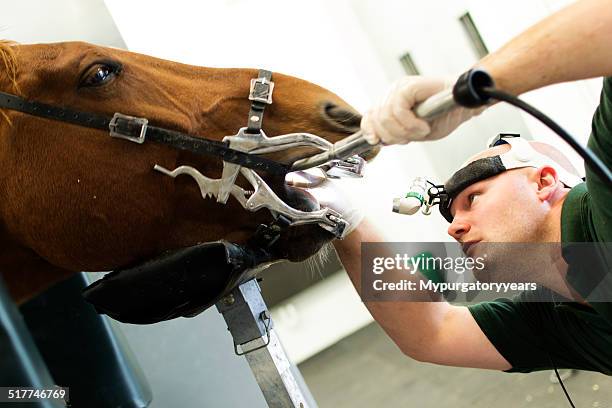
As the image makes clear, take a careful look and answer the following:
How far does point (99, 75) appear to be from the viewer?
0.96m

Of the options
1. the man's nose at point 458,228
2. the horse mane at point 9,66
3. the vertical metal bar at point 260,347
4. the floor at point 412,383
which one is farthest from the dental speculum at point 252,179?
the floor at point 412,383

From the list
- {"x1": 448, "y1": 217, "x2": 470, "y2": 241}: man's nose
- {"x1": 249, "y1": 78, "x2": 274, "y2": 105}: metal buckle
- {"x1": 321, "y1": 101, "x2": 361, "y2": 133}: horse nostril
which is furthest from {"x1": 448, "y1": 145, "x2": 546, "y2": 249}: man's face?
{"x1": 249, "y1": 78, "x2": 274, "y2": 105}: metal buckle

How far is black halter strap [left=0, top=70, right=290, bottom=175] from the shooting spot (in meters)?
0.94

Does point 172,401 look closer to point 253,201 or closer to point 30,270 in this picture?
point 30,270

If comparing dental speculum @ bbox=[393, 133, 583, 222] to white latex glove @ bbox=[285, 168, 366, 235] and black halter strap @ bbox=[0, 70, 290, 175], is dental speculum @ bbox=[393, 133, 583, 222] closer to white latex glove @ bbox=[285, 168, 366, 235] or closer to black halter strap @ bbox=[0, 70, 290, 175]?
white latex glove @ bbox=[285, 168, 366, 235]

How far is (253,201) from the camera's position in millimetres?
945

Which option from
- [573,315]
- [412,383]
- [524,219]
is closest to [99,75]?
[524,219]

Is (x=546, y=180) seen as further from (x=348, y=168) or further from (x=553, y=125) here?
(x=553, y=125)

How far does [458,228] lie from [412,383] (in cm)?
180

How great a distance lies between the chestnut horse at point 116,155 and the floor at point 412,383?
151cm

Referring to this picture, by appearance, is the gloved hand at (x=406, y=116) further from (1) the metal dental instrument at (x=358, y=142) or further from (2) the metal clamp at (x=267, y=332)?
(2) the metal clamp at (x=267, y=332)

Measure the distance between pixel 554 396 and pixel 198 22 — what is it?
2239 millimetres
